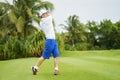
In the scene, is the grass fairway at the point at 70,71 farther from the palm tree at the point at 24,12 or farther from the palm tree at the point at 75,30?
the palm tree at the point at 75,30

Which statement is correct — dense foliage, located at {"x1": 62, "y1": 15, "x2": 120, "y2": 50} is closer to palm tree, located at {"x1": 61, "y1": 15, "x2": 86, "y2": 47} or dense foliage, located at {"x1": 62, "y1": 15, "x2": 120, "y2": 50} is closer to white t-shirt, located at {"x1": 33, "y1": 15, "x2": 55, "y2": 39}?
palm tree, located at {"x1": 61, "y1": 15, "x2": 86, "y2": 47}

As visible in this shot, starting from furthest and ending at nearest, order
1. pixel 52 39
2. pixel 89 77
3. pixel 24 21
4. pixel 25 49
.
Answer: pixel 24 21, pixel 25 49, pixel 52 39, pixel 89 77

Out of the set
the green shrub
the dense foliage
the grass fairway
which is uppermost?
the dense foliage

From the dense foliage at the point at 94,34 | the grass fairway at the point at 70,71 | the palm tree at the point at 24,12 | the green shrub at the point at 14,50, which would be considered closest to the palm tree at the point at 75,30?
the dense foliage at the point at 94,34

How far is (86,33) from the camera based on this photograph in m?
71.2

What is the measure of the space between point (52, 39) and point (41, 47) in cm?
1558

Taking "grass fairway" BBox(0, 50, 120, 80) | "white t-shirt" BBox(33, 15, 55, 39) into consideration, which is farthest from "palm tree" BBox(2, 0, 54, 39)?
"white t-shirt" BBox(33, 15, 55, 39)

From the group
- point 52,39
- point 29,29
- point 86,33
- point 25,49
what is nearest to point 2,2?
point 29,29

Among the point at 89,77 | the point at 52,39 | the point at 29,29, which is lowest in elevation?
the point at 89,77

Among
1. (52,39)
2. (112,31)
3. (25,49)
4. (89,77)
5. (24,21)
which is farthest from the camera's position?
(112,31)

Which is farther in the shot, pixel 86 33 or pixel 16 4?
pixel 86 33

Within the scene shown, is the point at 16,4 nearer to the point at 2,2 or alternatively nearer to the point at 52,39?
the point at 2,2

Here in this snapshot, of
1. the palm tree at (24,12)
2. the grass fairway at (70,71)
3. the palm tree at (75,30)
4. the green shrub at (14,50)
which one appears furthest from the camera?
the palm tree at (75,30)

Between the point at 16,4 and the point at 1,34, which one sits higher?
the point at 16,4
